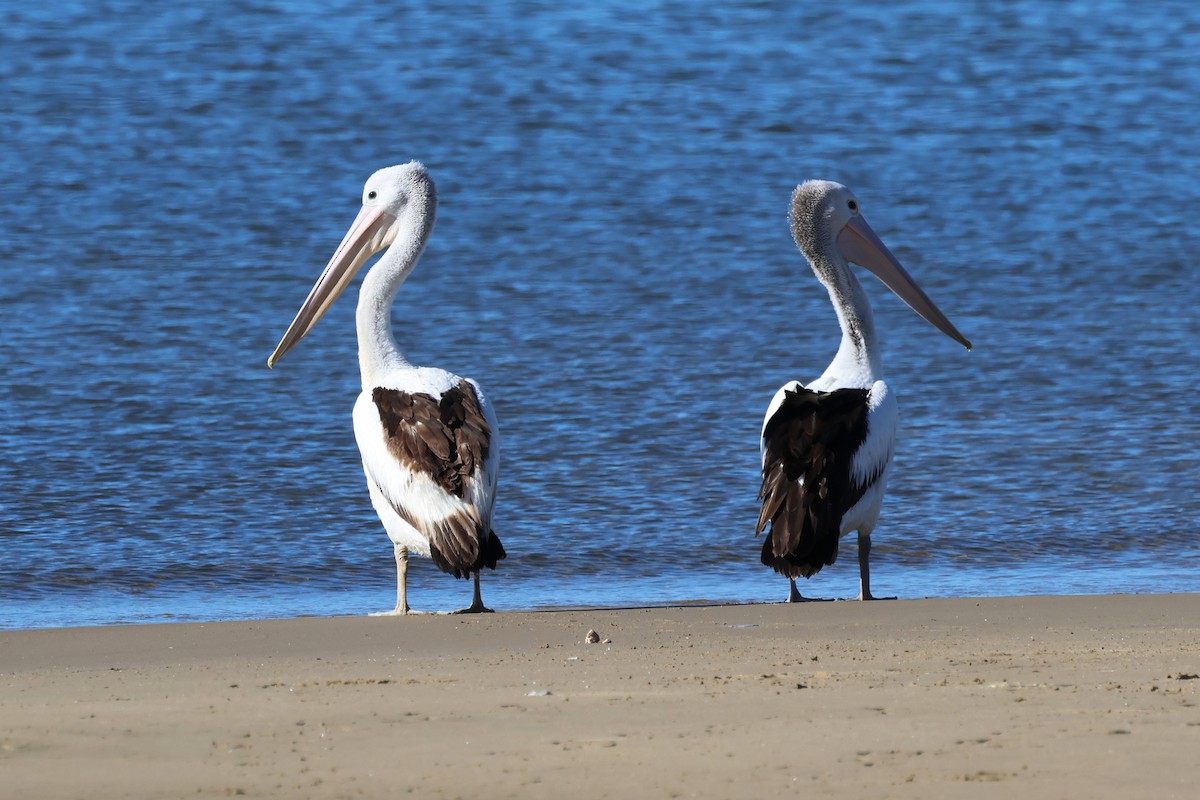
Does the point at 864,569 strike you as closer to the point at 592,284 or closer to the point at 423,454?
the point at 423,454

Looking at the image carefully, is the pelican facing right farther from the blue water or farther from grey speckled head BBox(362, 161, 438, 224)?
grey speckled head BBox(362, 161, 438, 224)

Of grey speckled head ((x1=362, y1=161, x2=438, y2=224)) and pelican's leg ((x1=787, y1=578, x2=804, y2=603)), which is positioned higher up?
grey speckled head ((x1=362, y1=161, x2=438, y2=224))

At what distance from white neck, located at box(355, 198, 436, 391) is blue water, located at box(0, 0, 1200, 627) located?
0.73 metres

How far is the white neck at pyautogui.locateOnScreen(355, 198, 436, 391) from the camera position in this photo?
22.9ft

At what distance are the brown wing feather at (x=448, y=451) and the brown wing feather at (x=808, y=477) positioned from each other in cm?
87

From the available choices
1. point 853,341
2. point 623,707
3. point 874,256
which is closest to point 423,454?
point 853,341

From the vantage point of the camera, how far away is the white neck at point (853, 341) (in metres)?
6.88

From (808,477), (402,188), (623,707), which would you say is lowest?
(808,477)

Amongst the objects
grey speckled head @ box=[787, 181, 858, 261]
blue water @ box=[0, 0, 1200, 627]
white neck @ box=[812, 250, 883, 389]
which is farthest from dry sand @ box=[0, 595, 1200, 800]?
grey speckled head @ box=[787, 181, 858, 261]

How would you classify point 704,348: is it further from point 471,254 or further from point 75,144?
point 75,144

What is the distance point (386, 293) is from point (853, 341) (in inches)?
66.4

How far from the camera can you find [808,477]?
6.31 metres

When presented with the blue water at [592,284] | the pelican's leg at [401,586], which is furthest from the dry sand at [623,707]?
the blue water at [592,284]

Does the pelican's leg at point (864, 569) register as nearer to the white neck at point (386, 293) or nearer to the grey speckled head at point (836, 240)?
the grey speckled head at point (836, 240)
